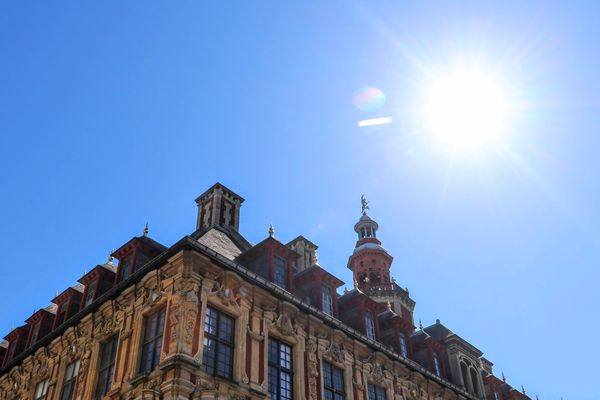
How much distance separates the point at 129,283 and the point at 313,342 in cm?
739

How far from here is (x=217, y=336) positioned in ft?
67.6

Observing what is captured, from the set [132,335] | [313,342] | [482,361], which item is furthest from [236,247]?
[482,361]

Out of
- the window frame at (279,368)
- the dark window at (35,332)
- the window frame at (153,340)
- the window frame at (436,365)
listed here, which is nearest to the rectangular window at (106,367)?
the window frame at (153,340)

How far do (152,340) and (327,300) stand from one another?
8915mm

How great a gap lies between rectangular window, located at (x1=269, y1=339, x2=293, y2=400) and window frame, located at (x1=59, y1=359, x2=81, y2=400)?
7.26 metres

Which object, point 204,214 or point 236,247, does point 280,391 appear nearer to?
point 236,247

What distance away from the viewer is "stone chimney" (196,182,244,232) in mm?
30656

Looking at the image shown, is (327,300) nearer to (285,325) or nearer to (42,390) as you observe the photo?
(285,325)

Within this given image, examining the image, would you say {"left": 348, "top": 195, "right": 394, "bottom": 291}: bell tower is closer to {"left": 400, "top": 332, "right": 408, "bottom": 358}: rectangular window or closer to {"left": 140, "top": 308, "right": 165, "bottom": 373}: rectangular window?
{"left": 400, "top": 332, "right": 408, "bottom": 358}: rectangular window

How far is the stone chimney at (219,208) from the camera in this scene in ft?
101

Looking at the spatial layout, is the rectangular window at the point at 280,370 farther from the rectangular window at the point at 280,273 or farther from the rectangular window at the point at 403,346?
the rectangular window at the point at 403,346

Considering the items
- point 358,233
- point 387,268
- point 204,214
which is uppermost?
point 358,233

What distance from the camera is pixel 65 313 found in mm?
26719

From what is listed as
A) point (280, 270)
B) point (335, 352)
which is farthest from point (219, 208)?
point (335, 352)
